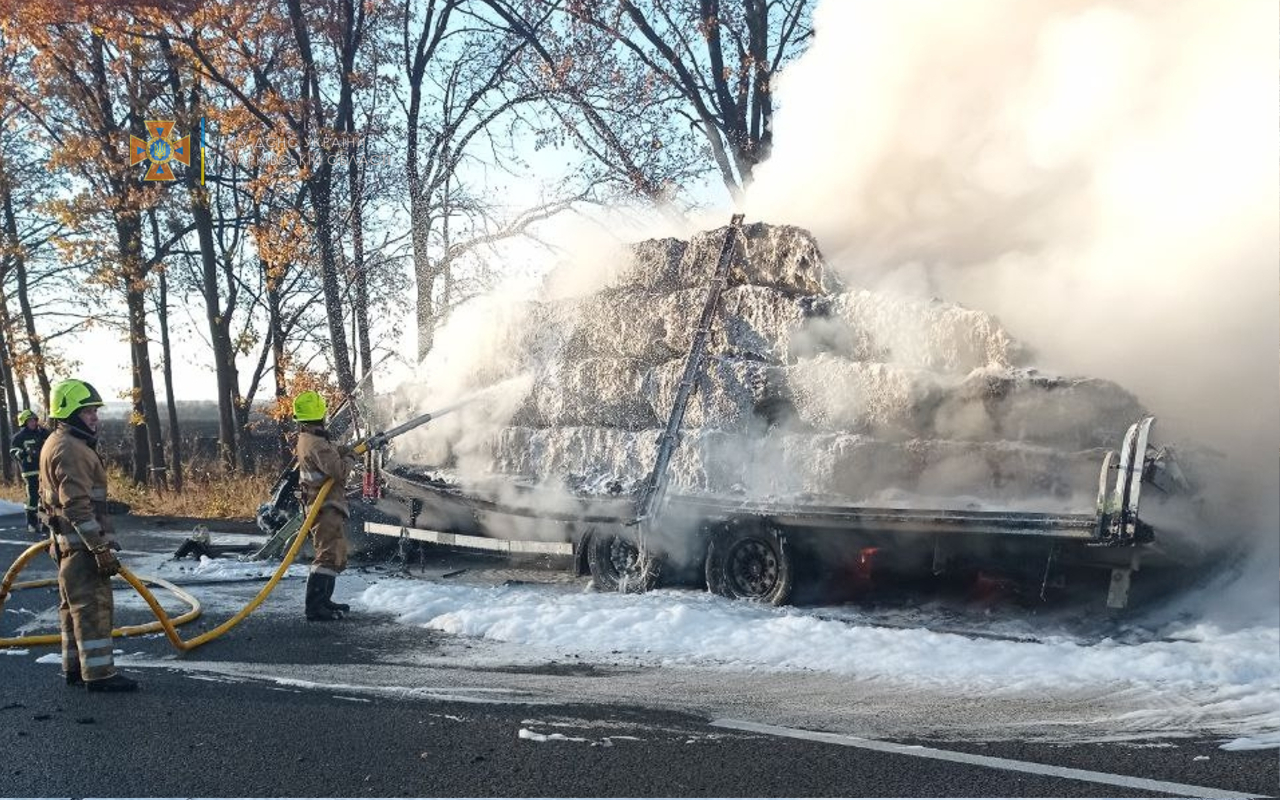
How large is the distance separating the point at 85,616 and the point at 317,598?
2.09 metres

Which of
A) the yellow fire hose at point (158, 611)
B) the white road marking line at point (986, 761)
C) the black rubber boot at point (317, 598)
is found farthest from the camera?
the black rubber boot at point (317, 598)

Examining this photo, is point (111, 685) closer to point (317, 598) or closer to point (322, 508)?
point (317, 598)

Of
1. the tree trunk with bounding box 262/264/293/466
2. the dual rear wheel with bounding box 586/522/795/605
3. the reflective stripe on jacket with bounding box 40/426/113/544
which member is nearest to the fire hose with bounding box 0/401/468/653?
the reflective stripe on jacket with bounding box 40/426/113/544

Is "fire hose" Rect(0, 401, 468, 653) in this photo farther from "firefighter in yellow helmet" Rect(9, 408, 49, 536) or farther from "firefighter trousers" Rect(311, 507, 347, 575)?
"firefighter in yellow helmet" Rect(9, 408, 49, 536)

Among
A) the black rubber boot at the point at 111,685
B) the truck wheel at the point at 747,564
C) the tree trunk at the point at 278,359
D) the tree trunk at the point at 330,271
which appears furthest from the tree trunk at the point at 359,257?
the black rubber boot at the point at 111,685

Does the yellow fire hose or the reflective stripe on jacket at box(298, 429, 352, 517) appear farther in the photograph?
the reflective stripe on jacket at box(298, 429, 352, 517)

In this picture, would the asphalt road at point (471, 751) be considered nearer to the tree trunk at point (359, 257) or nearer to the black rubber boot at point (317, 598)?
the black rubber boot at point (317, 598)

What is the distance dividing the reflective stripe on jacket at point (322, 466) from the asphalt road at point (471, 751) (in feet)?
6.38

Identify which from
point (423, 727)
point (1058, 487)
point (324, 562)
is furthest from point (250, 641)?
point (1058, 487)

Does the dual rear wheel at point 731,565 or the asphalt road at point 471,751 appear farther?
the dual rear wheel at point 731,565

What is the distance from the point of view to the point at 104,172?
2106cm

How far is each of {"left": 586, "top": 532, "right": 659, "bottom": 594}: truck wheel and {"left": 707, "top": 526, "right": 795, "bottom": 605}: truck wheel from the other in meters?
0.61

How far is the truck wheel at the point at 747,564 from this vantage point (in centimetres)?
793

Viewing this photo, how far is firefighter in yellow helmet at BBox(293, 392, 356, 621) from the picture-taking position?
311 inches
